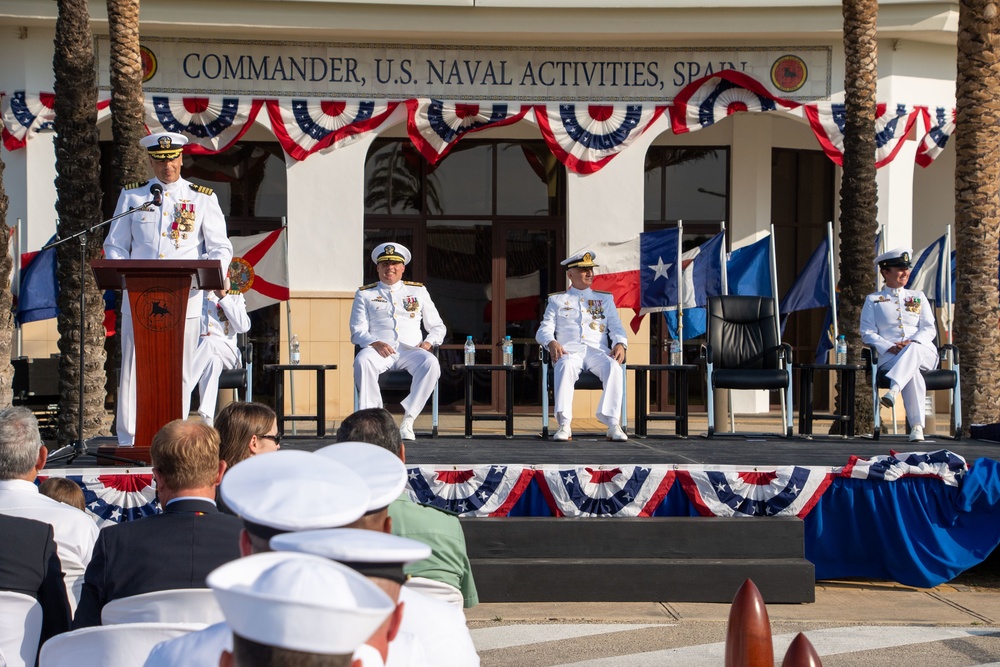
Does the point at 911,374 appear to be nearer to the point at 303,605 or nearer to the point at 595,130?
the point at 595,130

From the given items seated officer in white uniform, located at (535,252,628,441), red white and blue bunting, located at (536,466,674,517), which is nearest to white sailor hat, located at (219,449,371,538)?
red white and blue bunting, located at (536,466,674,517)

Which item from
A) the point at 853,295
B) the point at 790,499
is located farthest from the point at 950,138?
the point at 790,499

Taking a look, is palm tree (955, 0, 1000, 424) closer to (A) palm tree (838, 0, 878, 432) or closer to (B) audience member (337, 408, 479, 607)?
(A) palm tree (838, 0, 878, 432)

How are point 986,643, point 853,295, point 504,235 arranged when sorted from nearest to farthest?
point 986,643
point 853,295
point 504,235

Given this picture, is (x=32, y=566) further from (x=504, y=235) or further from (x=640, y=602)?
(x=504, y=235)

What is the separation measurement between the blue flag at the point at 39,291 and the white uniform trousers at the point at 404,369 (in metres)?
4.71

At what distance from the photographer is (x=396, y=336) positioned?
8.70m

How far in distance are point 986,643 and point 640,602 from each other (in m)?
1.78

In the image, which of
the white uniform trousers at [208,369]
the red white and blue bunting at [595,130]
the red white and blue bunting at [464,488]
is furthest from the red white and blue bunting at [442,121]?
the red white and blue bunting at [464,488]

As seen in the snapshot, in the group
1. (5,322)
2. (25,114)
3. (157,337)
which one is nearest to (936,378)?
(157,337)

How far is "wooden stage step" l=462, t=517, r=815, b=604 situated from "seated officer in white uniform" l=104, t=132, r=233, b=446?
2101 millimetres

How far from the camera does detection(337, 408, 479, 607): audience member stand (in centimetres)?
322

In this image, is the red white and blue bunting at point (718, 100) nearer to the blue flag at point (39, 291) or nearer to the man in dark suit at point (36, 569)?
the blue flag at point (39, 291)

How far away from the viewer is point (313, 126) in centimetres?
1337
